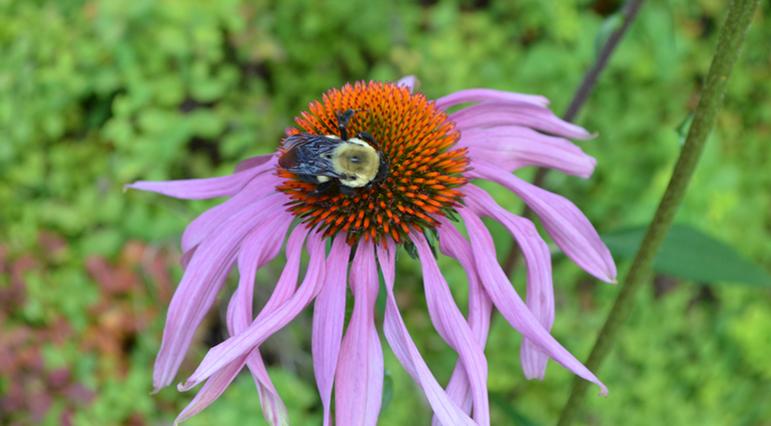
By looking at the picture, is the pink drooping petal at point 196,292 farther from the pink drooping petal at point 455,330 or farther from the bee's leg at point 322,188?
the pink drooping petal at point 455,330

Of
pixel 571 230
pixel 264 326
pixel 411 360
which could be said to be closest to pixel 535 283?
pixel 571 230

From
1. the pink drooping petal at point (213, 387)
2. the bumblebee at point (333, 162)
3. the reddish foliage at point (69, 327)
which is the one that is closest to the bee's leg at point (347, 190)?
the bumblebee at point (333, 162)

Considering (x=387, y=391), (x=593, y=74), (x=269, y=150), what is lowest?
(x=269, y=150)

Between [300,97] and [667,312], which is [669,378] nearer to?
[667,312]

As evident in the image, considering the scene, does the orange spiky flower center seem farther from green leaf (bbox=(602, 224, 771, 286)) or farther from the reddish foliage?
the reddish foliage

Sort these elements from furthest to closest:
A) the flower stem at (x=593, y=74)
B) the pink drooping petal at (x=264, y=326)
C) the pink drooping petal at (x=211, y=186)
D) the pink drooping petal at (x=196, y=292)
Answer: the flower stem at (x=593, y=74) < the pink drooping petal at (x=211, y=186) < the pink drooping petal at (x=196, y=292) < the pink drooping petal at (x=264, y=326)

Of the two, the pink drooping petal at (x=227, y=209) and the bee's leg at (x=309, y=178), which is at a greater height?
the bee's leg at (x=309, y=178)

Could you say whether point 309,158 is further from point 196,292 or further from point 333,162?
point 196,292
